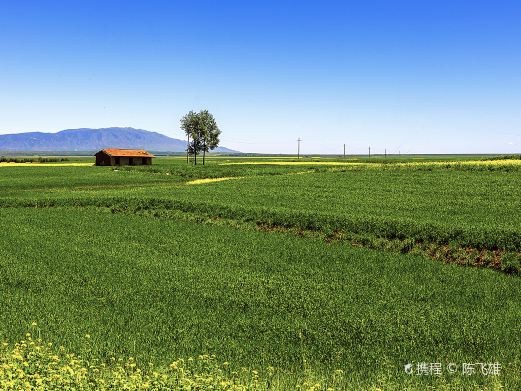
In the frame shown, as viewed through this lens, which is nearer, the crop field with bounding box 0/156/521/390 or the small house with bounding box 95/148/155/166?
the crop field with bounding box 0/156/521/390

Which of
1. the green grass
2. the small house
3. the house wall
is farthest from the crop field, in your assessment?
the house wall

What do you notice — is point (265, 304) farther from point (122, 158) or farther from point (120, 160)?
point (120, 160)

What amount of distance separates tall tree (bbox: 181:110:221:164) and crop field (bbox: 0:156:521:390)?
327 ft

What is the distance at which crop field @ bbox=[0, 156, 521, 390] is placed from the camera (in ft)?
37.0

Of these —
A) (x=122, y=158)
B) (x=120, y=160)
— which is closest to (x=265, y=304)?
(x=122, y=158)

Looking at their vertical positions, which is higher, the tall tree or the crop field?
the tall tree

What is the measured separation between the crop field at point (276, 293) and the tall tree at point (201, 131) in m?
99.7

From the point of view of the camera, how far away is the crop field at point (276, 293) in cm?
1127

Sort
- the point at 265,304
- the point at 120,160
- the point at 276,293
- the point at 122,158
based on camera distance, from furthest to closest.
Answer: the point at 120,160
the point at 122,158
the point at 276,293
the point at 265,304

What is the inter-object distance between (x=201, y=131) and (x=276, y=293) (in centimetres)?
12295

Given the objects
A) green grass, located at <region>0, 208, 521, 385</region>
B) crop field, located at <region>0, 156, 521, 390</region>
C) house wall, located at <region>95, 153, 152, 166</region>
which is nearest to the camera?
crop field, located at <region>0, 156, 521, 390</region>

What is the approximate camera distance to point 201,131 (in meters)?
136

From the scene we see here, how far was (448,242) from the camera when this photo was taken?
24.4m

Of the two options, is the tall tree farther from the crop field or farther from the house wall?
the crop field
